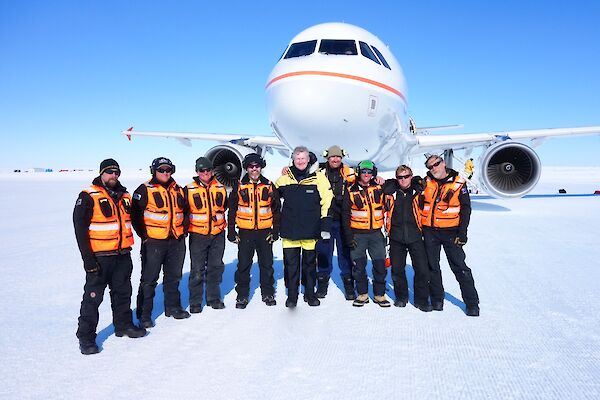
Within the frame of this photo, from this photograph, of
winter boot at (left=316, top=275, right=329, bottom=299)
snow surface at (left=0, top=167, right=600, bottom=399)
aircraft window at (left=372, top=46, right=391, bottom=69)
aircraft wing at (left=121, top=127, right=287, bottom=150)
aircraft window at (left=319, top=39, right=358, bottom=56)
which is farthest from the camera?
aircraft wing at (left=121, top=127, right=287, bottom=150)

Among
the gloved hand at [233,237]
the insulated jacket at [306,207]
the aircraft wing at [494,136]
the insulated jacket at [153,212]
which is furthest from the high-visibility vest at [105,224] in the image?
the aircraft wing at [494,136]

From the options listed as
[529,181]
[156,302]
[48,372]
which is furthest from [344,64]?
[529,181]

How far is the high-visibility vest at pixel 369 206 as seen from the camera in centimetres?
443

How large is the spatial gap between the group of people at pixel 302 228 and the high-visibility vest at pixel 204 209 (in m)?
0.01

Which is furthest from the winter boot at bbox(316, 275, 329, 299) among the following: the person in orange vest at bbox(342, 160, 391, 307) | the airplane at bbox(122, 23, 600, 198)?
the airplane at bbox(122, 23, 600, 198)

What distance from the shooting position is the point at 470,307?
3957mm

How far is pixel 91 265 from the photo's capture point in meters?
3.18

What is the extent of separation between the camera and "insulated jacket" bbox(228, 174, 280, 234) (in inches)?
173

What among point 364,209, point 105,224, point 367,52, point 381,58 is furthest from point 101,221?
point 381,58

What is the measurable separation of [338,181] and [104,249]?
9.15 feet

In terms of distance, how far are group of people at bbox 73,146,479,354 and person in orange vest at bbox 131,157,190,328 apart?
10mm

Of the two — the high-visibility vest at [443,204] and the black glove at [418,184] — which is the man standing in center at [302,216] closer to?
the black glove at [418,184]

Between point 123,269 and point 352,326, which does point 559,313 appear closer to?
point 352,326

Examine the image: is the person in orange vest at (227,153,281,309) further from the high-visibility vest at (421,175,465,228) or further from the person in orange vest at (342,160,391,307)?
the high-visibility vest at (421,175,465,228)
